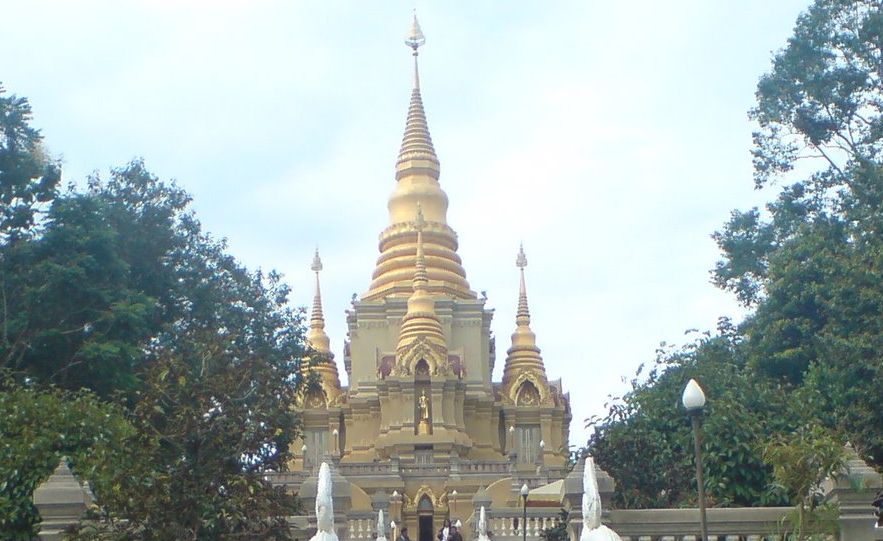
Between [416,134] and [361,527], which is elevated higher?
[416,134]

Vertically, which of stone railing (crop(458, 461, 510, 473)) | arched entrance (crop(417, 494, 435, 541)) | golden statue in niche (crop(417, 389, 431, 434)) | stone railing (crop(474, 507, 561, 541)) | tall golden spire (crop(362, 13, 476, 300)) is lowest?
stone railing (crop(474, 507, 561, 541))

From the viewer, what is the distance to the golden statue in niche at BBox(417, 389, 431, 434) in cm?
5341

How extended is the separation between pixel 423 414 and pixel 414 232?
32.0 feet

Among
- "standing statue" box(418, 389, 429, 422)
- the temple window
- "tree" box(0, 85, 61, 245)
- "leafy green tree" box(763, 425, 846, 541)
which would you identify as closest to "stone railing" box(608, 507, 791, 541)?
"leafy green tree" box(763, 425, 846, 541)

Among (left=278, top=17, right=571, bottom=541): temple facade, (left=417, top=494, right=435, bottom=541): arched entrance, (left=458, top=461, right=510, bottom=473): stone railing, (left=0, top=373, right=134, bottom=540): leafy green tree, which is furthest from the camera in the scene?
(left=278, top=17, right=571, bottom=541): temple facade

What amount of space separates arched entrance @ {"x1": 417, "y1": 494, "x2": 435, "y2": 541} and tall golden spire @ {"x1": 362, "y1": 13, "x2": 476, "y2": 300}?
530 inches

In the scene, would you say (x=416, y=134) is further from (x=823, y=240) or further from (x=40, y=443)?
(x=40, y=443)

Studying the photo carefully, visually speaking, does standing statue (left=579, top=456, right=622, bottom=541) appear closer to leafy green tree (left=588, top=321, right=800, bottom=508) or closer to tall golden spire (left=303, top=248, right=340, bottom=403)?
leafy green tree (left=588, top=321, right=800, bottom=508)

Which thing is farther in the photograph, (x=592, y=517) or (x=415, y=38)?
(x=415, y=38)

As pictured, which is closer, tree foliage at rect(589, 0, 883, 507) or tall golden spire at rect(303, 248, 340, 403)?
tree foliage at rect(589, 0, 883, 507)

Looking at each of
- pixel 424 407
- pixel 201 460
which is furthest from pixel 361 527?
pixel 424 407

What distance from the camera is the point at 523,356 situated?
6000cm

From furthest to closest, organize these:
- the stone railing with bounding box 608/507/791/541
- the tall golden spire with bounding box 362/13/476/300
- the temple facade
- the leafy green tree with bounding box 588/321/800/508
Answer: the tall golden spire with bounding box 362/13/476/300 → the temple facade → the leafy green tree with bounding box 588/321/800/508 → the stone railing with bounding box 608/507/791/541

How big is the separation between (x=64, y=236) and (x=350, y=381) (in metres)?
30.5
